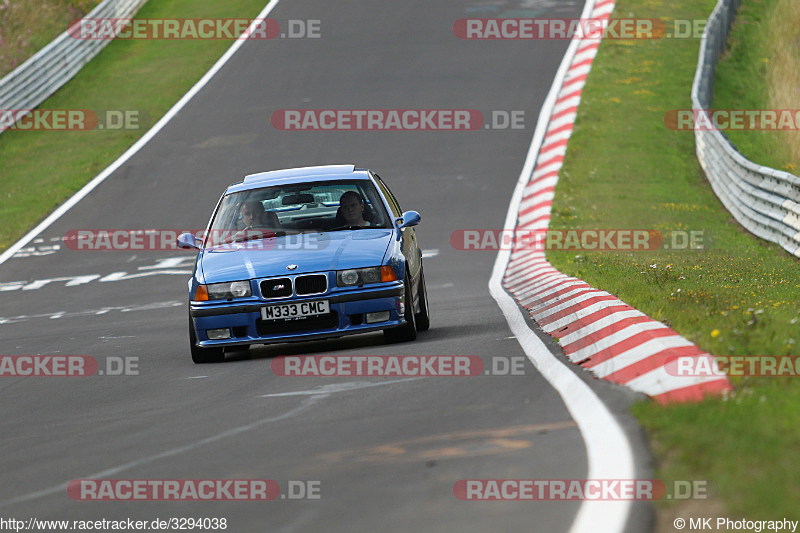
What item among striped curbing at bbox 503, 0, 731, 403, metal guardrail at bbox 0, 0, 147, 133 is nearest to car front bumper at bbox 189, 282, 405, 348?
striped curbing at bbox 503, 0, 731, 403

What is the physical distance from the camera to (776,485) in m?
4.28

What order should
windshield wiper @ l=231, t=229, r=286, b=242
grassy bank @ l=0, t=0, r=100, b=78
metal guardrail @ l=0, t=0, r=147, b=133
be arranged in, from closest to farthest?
windshield wiper @ l=231, t=229, r=286, b=242 < metal guardrail @ l=0, t=0, r=147, b=133 < grassy bank @ l=0, t=0, r=100, b=78

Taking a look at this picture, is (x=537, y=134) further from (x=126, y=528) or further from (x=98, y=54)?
(x=126, y=528)

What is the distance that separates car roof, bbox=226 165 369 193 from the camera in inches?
452

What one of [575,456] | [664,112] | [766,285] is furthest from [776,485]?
[664,112]

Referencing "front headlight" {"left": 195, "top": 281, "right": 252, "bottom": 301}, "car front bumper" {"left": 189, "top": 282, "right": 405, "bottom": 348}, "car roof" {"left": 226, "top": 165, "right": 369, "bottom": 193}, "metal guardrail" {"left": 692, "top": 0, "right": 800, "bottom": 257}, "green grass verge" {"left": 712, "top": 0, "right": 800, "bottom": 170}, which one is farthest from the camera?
"green grass verge" {"left": 712, "top": 0, "right": 800, "bottom": 170}

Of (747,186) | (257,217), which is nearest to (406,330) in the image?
(257,217)

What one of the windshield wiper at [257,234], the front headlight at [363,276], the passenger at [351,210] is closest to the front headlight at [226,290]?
the front headlight at [363,276]

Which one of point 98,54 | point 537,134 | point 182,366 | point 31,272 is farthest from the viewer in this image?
point 98,54

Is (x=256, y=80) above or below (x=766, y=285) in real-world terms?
above

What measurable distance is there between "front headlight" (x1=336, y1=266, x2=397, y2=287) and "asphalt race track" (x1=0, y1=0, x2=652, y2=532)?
55cm

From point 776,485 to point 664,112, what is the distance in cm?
2228

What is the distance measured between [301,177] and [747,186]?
9.00 metres

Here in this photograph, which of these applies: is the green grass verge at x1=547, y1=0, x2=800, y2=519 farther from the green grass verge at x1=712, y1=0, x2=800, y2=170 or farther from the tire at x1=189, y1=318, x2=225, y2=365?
the tire at x1=189, y1=318, x2=225, y2=365
